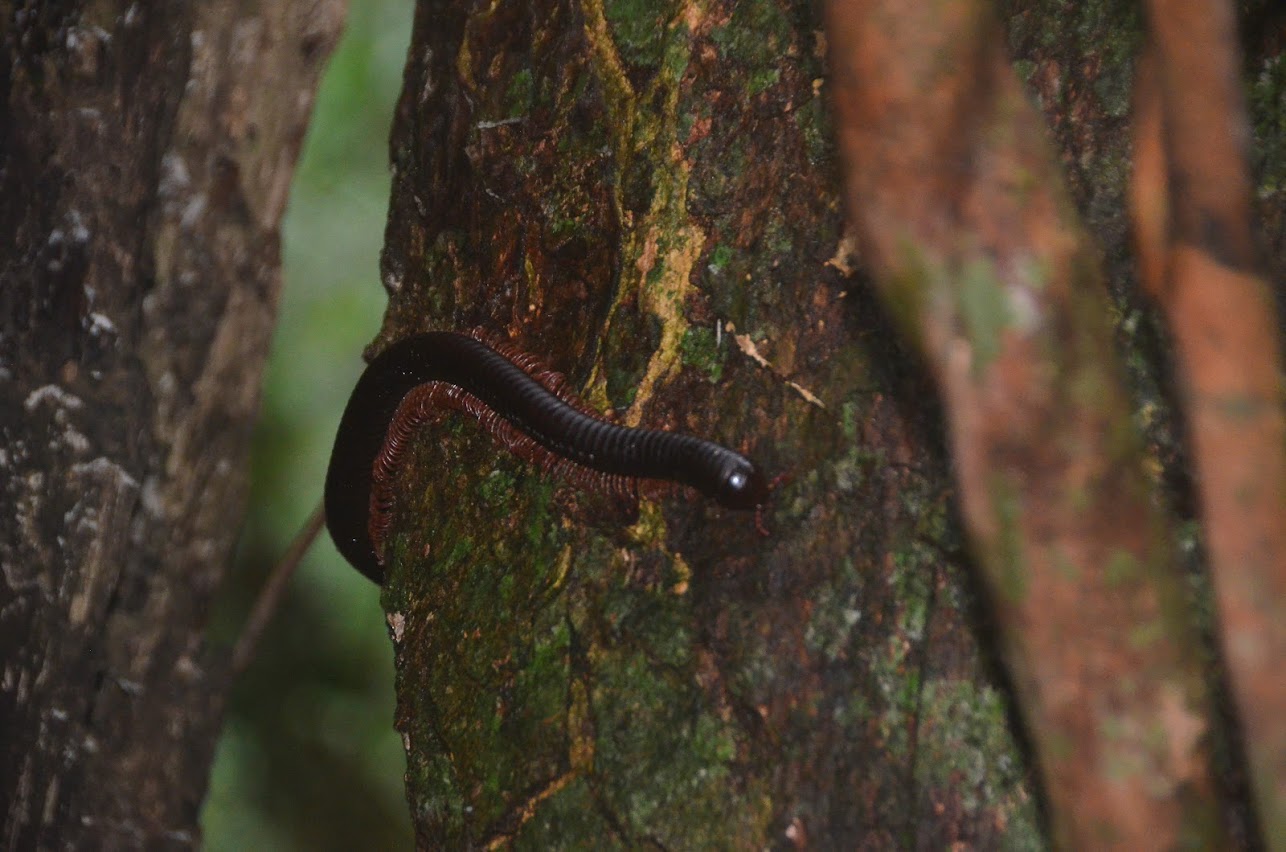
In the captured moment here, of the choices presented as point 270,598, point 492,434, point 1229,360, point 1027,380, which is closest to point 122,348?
point 270,598

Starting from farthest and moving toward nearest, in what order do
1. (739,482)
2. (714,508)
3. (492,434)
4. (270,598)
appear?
(270,598), (492,434), (714,508), (739,482)

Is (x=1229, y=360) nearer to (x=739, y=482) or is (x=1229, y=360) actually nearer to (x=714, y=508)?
(x=739, y=482)

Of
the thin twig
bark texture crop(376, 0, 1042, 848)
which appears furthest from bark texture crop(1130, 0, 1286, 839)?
the thin twig

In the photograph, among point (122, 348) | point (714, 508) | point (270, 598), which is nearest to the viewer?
point (714, 508)

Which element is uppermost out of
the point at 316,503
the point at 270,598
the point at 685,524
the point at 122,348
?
the point at 122,348

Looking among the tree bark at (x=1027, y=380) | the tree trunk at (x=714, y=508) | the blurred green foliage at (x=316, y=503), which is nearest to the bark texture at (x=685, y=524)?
the tree trunk at (x=714, y=508)

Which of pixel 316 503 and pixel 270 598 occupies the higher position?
pixel 316 503

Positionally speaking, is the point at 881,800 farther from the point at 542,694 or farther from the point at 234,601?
the point at 234,601
